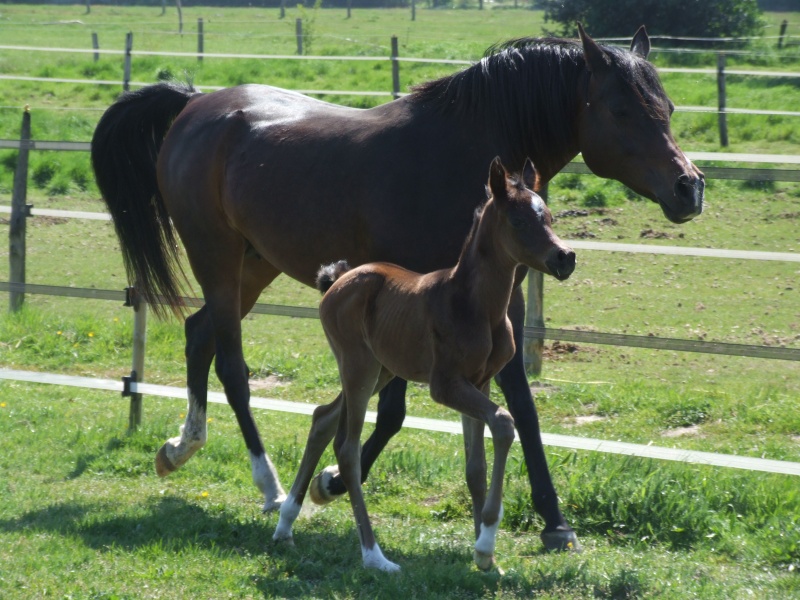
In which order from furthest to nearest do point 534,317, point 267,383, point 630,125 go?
point 267,383 → point 534,317 → point 630,125

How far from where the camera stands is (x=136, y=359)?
666 centimetres

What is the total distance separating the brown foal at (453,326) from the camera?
12.7 feet

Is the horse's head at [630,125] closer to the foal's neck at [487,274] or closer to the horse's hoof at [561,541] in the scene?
the foal's neck at [487,274]

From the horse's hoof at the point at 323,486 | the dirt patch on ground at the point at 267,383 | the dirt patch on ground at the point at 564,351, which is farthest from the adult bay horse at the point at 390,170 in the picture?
the dirt patch on ground at the point at 564,351

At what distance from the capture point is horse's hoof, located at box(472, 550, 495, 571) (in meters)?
4.02

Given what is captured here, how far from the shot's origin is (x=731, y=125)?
1437cm

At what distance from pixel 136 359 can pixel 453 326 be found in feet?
10.5

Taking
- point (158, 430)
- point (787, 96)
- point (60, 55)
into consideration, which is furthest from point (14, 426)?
point (60, 55)

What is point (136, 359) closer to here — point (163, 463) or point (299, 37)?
point (163, 463)

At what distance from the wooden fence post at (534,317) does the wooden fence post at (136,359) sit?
2.56 meters

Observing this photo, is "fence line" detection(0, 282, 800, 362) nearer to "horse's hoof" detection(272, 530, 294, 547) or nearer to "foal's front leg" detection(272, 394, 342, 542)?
"foal's front leg" detection(272, 394, 342, 542)

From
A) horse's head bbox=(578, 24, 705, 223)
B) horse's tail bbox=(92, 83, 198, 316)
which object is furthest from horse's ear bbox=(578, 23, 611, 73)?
horse's tail bbox=(92, 83, 198, 316)

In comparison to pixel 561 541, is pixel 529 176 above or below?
above

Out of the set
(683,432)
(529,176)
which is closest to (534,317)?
(683,432)
